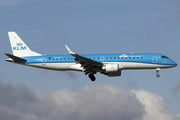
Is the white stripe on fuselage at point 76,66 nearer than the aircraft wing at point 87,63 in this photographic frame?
No

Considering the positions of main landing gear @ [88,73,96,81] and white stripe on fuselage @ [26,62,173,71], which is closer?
white stripe on fuselage @ [26,62,173,71]

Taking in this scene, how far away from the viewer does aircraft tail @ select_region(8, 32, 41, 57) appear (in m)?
61.6

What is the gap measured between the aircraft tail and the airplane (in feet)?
4.45

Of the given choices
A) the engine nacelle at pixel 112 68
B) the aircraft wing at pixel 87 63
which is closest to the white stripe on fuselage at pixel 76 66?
the engine nacelle at pixel 112 68

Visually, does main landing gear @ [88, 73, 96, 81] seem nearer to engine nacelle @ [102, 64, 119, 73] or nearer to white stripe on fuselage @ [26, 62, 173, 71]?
white stripe on fuselage @ [26, 62, 173, 71]

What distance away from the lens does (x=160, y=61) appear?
56406 millimetres

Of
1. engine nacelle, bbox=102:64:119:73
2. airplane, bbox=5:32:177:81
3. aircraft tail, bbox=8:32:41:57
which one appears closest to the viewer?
engine nacelle, bbox=102:64:119:73

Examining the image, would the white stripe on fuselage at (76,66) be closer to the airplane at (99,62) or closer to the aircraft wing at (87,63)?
the airplane at (99,62)

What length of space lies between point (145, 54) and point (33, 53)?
2046 centimetres

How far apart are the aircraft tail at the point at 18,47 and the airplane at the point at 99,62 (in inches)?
53.4

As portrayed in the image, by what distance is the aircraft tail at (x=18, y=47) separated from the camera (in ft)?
202

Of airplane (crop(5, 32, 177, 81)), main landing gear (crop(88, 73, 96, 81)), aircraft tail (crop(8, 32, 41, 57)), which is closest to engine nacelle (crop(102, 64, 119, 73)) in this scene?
airplane (crop(5, 32, 177, 81))

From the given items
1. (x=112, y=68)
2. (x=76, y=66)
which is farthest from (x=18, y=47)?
(x=112, y=68)

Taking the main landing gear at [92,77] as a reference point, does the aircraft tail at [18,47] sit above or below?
above
